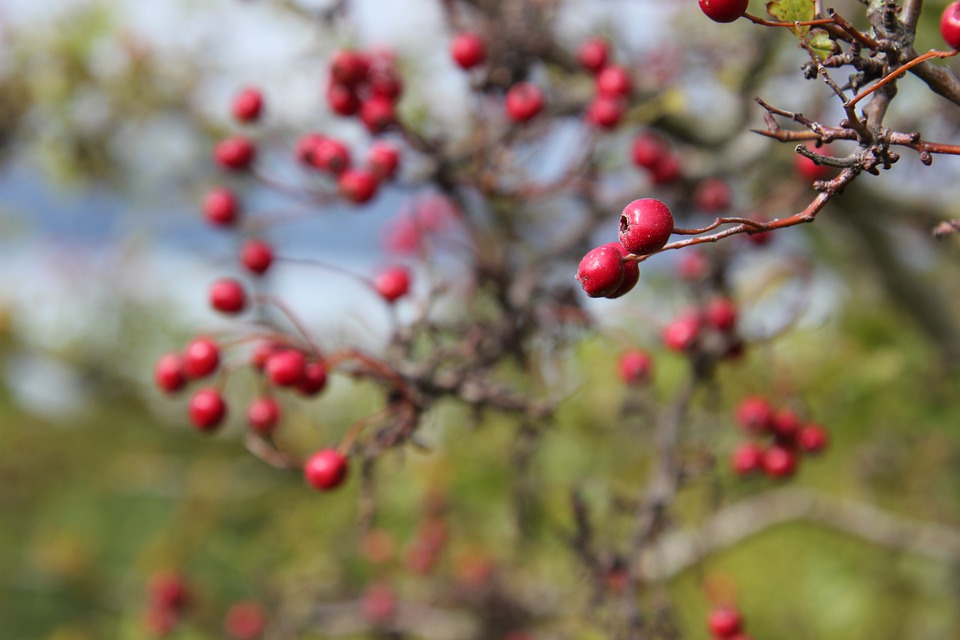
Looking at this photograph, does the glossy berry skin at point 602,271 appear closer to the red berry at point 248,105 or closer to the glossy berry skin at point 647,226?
the glossy berry skin at point 647,226

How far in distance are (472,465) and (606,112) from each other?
1.85m

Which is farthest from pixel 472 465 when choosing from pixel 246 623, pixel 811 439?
pixel 811 439

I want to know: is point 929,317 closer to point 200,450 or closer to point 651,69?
point 651,69

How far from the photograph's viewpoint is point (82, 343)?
4746mm

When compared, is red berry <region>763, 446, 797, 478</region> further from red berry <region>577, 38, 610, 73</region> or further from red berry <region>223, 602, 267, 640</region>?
red berry <region>223, 602, 267, 640</region>

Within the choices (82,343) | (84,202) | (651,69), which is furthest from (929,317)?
(82,343)

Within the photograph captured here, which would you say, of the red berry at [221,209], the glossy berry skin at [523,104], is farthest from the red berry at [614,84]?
the red berry at [221,209]

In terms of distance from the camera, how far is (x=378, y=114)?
1573mm

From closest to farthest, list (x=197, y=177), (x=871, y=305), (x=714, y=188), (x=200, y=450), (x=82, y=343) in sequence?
(x=714, y=188), (x=871, y=305), (x=197, y=177), (x=82, y=343), (x=200, y=450)

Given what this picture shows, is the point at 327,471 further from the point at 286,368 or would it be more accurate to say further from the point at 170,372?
the point at 170,372

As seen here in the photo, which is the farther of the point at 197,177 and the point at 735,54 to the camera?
the point at 197,177

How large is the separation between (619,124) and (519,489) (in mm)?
807

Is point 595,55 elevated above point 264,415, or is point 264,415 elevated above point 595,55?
point 595,55

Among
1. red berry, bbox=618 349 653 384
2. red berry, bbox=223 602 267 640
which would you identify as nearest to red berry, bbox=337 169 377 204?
red berry, bbox=618 349 653 384
